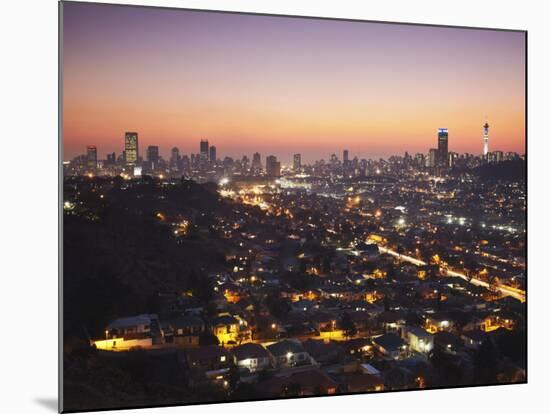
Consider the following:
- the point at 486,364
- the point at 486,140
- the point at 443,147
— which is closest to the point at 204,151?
the point at 443,147

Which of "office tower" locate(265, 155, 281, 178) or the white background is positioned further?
"office tower" locate(265, 155, 281, 178)

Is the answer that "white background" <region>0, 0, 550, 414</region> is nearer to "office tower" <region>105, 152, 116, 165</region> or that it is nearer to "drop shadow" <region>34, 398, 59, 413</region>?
"drop shadow" <region>34, 398, 59, 413</region>

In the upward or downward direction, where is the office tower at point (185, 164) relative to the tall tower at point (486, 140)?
downward

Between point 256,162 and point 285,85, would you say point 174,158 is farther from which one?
point 285,85

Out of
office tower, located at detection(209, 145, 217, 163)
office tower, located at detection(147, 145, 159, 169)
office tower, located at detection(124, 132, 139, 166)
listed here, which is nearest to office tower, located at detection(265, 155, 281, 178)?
office tower, located at detection(209, 145, 217, 163)

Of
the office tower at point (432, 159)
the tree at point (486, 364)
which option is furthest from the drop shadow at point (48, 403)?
the office tower at point (432, 159)

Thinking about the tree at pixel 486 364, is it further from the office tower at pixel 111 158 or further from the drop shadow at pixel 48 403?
the office tower at pixel 111 158
